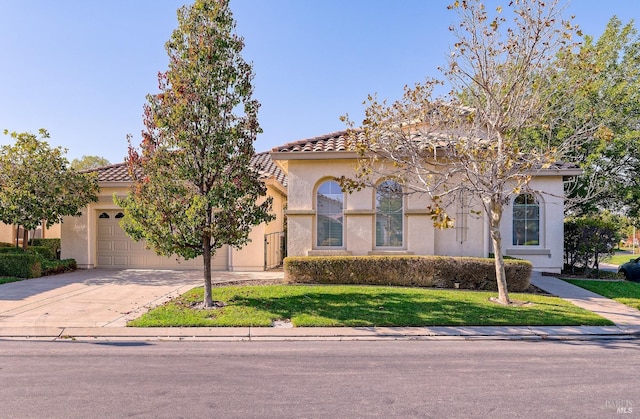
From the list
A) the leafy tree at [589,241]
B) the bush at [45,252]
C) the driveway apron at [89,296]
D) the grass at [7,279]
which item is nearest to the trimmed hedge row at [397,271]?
the driveway apron at [89,296]

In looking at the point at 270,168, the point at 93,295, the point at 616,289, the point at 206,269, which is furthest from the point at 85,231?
the point at 616,289

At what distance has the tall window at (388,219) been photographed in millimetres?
13180

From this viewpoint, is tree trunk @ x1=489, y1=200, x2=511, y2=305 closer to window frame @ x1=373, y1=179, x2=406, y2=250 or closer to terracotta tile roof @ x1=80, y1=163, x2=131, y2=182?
window frame @ x1=373, y1=179, x2=406, y2=250

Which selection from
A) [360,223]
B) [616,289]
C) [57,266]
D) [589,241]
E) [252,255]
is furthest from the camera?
[252,255]

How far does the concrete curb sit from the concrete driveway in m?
0.34

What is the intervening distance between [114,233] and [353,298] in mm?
11247

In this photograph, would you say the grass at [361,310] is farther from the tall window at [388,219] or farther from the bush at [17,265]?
the bush at [17,265]

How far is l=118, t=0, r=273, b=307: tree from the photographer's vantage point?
816 centimetres

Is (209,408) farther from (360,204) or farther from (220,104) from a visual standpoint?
(360,204)

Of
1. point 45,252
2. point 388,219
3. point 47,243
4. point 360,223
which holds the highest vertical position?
point 388,219

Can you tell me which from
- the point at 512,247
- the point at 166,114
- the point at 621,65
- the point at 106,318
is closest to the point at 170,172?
the point at 166,114

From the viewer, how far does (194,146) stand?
8.28 meters

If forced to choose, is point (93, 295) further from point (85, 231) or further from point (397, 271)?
point (397, 271)

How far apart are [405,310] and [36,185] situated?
1360 centimetres
